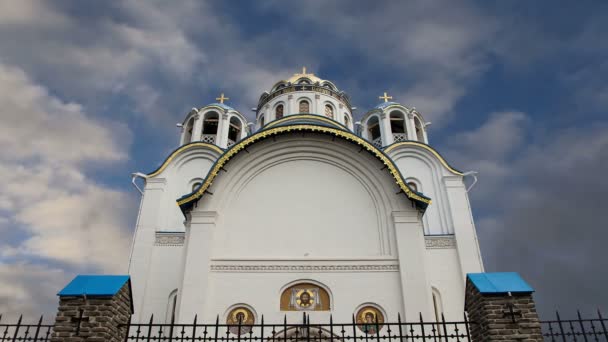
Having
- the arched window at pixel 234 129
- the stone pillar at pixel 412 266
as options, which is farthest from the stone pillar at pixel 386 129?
the stone pillar at pixel 412 266

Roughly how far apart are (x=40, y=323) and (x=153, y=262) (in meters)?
8.29

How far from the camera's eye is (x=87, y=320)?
6.27 meters

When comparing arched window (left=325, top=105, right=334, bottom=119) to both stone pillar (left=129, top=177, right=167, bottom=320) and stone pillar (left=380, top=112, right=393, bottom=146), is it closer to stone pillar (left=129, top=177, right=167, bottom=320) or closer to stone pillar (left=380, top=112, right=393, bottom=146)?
stone pillar (left=380, top=112, right=393, bottom=146)

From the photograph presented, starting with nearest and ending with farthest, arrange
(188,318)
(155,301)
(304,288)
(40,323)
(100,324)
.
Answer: (100,324) → (40,323) → (188,318) → (304,288) → (155,301)

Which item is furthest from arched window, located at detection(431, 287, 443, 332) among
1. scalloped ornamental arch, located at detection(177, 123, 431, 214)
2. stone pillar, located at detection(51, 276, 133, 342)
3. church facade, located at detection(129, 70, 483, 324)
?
stone pillar, located at detection(51, 276, 133, 342)

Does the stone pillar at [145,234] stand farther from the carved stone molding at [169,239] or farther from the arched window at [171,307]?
the arched window at [171,307]

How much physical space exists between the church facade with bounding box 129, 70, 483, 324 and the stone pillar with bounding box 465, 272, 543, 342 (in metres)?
3.40

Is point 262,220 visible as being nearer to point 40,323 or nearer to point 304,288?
point 304,288

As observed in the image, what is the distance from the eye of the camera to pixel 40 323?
6.70 meters

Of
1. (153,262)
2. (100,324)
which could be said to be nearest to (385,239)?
(100,324)

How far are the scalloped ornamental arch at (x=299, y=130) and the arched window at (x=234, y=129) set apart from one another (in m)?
8.17

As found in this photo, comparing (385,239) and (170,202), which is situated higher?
(170,202)

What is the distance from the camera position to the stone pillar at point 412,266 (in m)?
10.0

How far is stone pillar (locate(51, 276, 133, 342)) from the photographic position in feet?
20.3
